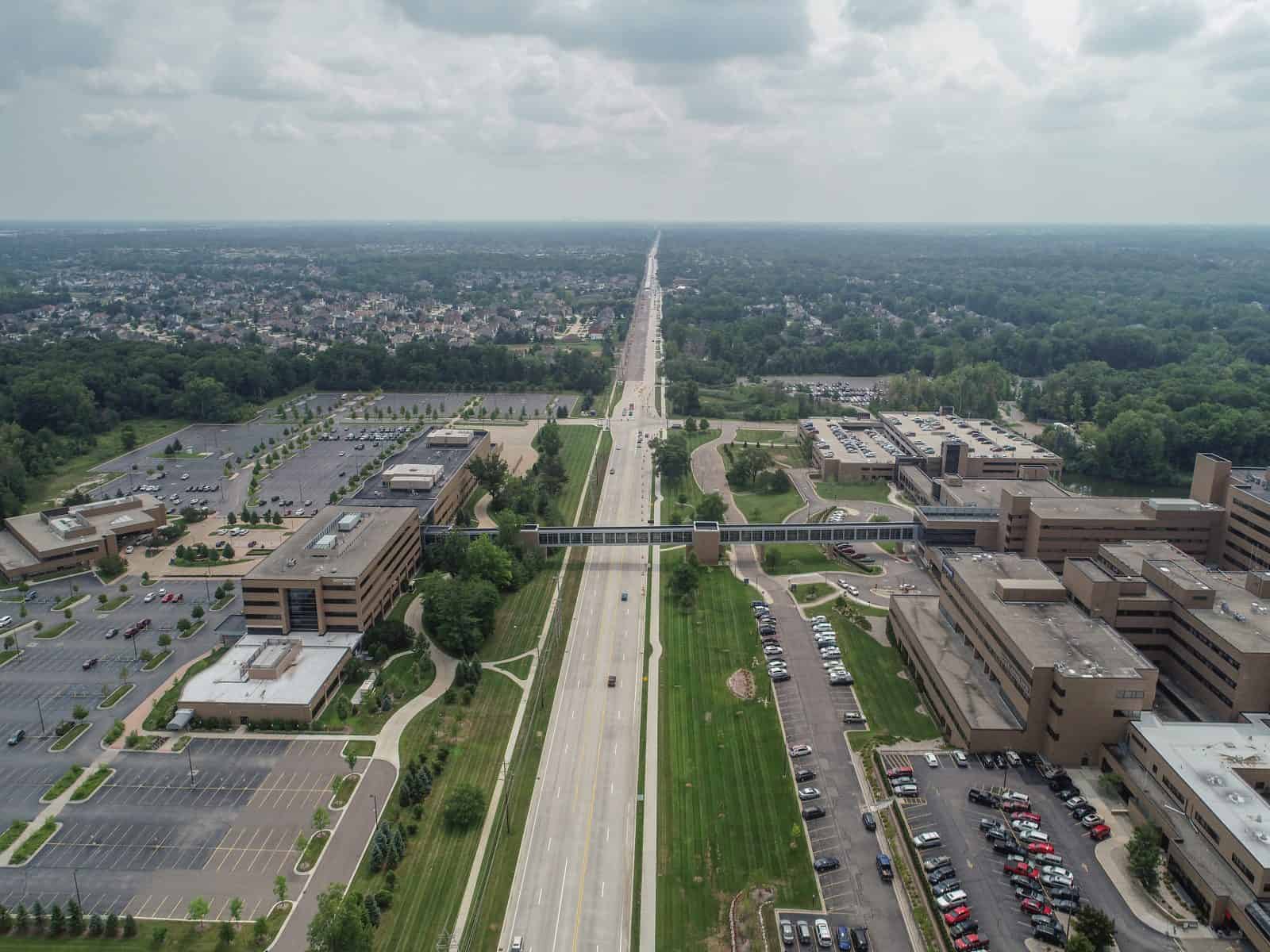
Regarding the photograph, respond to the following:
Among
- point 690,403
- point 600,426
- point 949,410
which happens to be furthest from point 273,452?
point 949,410

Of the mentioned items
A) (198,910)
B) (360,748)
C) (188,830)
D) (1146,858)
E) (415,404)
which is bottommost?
(188,830)

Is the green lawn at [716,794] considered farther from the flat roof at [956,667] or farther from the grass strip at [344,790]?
the grass strip at [344,790]

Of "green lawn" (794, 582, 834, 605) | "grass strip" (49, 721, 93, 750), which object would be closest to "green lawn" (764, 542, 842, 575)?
"green lawn" (794, 582, 834, 605)

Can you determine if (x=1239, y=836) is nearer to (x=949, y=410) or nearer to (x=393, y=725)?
(x=393, y=725)

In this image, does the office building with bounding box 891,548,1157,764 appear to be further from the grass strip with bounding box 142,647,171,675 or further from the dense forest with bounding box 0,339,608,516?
the dense forest with bounding box 0,339,608,516

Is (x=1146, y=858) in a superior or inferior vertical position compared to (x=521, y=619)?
superior

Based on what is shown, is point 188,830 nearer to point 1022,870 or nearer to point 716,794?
point 716,794

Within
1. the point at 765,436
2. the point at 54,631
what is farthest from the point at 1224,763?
the point at 765,436
